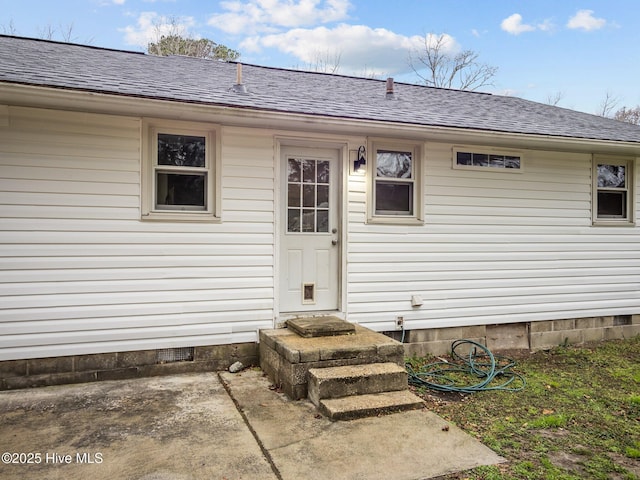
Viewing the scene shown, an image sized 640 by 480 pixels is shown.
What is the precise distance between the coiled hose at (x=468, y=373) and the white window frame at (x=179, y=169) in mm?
2912

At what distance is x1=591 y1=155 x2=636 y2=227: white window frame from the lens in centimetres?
652

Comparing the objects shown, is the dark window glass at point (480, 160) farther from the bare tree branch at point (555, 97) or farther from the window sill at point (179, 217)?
the bare tree branch at point (555, 97)

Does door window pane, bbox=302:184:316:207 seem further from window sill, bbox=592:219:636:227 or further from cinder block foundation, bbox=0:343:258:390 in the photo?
window sill, bbox=592:219:636:227

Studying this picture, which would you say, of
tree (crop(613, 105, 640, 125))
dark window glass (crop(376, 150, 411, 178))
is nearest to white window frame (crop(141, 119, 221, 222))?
dark window glass (crop(376, 150, 411, 178))

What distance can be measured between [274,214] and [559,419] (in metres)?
3.40

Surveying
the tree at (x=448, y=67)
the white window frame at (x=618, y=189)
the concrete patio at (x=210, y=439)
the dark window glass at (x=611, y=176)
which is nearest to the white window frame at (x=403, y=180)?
the concrete patio at (x=210, y=439)

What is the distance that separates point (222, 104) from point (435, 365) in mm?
3851

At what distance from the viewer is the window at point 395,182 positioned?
5.45m

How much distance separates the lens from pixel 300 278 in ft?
17.1

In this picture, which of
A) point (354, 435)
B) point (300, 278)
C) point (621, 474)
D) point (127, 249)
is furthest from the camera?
point (300, 278)

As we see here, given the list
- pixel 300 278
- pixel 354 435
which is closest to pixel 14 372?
pixel 300 278

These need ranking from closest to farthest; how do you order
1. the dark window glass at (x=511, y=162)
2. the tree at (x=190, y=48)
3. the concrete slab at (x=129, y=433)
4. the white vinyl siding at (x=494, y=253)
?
the concrete slab at (x=129, y=433) < the white vinyl siding at (x=494, y=253) < the dark window glass at (x=511, y=162) < the tree at (x=190, y=48)

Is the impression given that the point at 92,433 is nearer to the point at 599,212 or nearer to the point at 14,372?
the point at 14,372

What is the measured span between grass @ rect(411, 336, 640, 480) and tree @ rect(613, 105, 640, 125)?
871 inches
